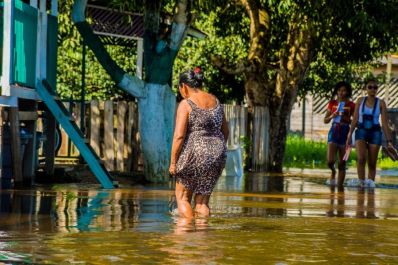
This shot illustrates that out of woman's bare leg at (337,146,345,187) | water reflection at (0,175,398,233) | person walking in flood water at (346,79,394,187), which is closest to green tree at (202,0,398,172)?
woman's bare leg at (337,146,345,187)

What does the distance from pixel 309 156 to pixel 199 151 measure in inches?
984

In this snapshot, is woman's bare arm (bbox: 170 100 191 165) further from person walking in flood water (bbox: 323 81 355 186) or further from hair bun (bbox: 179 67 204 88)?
person walking in flood water (bbox: 323 81 355 186)

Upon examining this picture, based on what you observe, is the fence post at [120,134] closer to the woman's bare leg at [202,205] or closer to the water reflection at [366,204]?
the water reflection at [366,204]

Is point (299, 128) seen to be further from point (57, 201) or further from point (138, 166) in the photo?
point (57, 201)

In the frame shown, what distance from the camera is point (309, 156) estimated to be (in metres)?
36.7

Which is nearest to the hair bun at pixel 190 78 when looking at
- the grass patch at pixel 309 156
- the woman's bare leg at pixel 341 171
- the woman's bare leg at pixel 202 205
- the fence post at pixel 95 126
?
the woman's bare leg at pixel 202 205

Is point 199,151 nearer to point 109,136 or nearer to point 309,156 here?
point 109,136

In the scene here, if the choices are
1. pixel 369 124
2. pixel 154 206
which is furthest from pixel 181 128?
pixel 369 124

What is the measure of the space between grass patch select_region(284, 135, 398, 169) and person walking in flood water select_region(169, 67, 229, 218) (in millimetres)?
20163

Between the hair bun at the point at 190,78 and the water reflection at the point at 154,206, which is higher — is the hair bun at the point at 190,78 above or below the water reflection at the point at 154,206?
above

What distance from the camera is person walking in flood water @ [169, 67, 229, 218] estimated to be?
11906 mm

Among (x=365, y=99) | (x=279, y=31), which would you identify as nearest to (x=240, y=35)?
(x=279, y=31)

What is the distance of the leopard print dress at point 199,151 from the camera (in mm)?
11922

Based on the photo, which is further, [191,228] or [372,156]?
[372,156]
